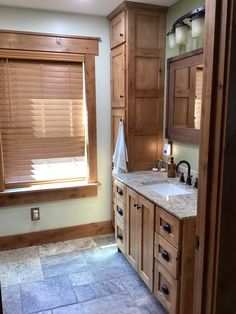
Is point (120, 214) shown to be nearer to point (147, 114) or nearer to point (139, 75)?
point (147, 114)

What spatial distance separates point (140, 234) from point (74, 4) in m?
2.18

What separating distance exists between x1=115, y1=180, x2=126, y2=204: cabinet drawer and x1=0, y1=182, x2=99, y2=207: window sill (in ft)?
1.66

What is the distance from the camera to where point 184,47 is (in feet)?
8.56

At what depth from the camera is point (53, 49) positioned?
294 centimetres

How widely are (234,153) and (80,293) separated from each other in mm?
1864

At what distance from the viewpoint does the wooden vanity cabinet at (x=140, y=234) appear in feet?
7.15

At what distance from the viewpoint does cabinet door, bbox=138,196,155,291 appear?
7.07 ft

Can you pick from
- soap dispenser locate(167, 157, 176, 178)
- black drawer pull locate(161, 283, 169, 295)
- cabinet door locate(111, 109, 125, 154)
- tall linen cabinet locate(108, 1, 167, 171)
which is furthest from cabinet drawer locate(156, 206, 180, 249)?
cabinet door locate(111, 109, 125, 154)

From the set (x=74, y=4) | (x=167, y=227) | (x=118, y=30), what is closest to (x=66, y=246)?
(x=167, y=227)

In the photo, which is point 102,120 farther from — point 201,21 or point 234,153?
point 234,153

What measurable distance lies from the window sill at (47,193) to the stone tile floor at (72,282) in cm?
52

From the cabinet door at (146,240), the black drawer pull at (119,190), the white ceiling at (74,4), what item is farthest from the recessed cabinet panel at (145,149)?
the white ceiling at (74,4)

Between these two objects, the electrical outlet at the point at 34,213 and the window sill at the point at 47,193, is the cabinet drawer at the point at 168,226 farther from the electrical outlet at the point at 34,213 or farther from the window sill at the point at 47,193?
the electrical outlet at the point at 34,213

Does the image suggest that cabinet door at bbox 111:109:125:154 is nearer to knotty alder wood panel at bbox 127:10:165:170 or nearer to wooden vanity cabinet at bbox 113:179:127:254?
knotty alder wood panel at bbox 127:10:165:170
